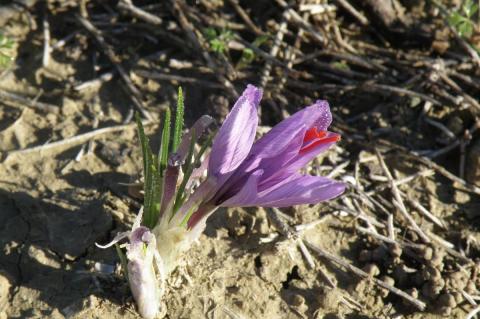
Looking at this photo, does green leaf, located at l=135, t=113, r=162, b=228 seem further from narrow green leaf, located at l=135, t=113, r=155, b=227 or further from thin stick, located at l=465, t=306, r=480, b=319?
thin stick, located at l=465, t=306, r=480, b=319

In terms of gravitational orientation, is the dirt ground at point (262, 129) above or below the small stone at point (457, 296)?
above

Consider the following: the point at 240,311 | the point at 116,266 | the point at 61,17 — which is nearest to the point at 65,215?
the point at 116,266

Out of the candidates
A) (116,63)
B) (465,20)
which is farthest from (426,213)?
(116,63)

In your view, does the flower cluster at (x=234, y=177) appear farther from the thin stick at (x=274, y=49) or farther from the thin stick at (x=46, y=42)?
the thin stick at (x=46, y=42)

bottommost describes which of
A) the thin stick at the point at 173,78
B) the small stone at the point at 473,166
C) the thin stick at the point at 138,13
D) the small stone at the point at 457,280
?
the small stone at the point at 457,280

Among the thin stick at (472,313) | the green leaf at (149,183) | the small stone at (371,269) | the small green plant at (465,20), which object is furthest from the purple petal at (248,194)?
the small green plant at (465,20)

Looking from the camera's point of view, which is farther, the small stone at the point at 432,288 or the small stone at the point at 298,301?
the small stone at the point at 432,288
